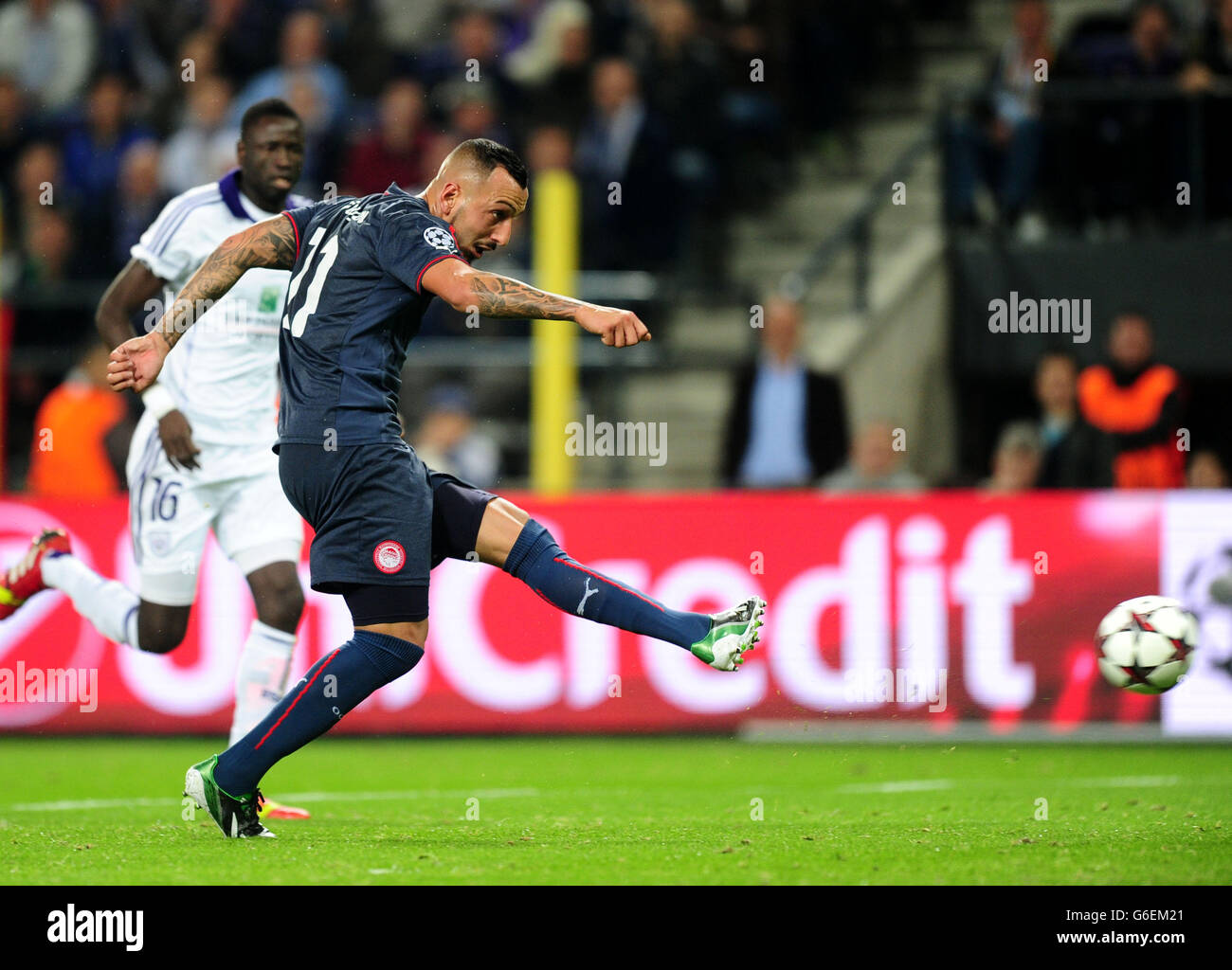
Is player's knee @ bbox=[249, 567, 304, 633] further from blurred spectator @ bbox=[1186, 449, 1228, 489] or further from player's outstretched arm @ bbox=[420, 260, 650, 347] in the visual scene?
blurred spectator @ bbox=[1186, 449, 1228, 489]

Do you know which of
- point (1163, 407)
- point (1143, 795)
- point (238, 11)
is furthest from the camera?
point (238, 11)

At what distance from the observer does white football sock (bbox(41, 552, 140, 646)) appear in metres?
7.75

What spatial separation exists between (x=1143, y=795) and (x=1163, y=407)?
447cm

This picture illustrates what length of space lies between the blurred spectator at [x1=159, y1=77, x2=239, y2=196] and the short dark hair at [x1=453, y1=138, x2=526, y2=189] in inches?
307

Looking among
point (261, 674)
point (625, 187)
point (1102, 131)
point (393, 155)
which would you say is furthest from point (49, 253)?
point (1102, 131)

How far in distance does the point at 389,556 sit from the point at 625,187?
7696 mm

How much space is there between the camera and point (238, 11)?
15.2 m

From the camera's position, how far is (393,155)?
13.3 metres

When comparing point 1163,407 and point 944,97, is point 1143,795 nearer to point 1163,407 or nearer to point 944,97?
point 1163,407

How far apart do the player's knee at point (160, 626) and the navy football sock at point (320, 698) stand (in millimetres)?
1492
